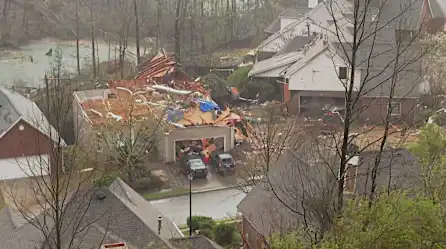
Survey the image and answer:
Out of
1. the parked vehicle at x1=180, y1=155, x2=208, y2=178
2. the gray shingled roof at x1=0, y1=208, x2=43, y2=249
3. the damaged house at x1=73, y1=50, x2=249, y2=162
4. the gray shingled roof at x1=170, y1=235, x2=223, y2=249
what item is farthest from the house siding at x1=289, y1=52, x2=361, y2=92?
the gray shingled roof at x1=0, y1=208, x2=43, y2=249

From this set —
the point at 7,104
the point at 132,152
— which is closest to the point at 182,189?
the point at 132,152

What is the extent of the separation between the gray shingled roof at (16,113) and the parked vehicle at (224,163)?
493 cm

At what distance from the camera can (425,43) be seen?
25953mm

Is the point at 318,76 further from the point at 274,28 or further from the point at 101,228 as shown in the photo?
the point at 101,228

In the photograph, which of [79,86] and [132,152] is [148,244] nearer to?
[132,152]

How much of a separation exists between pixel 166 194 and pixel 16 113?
17.8ft

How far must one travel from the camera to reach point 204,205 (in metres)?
18.0

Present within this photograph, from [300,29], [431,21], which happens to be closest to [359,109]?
[300,29]

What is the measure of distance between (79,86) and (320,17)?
1454cm

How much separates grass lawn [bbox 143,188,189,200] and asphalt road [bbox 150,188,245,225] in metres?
0.21

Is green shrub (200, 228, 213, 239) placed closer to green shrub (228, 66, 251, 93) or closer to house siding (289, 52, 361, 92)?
house siding (289, 52, 361, 92)

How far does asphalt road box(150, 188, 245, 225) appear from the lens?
17.4 metres

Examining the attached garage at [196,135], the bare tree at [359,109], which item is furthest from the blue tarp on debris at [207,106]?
the bare tree at [359,109]

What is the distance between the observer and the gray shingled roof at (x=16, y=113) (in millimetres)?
18953
